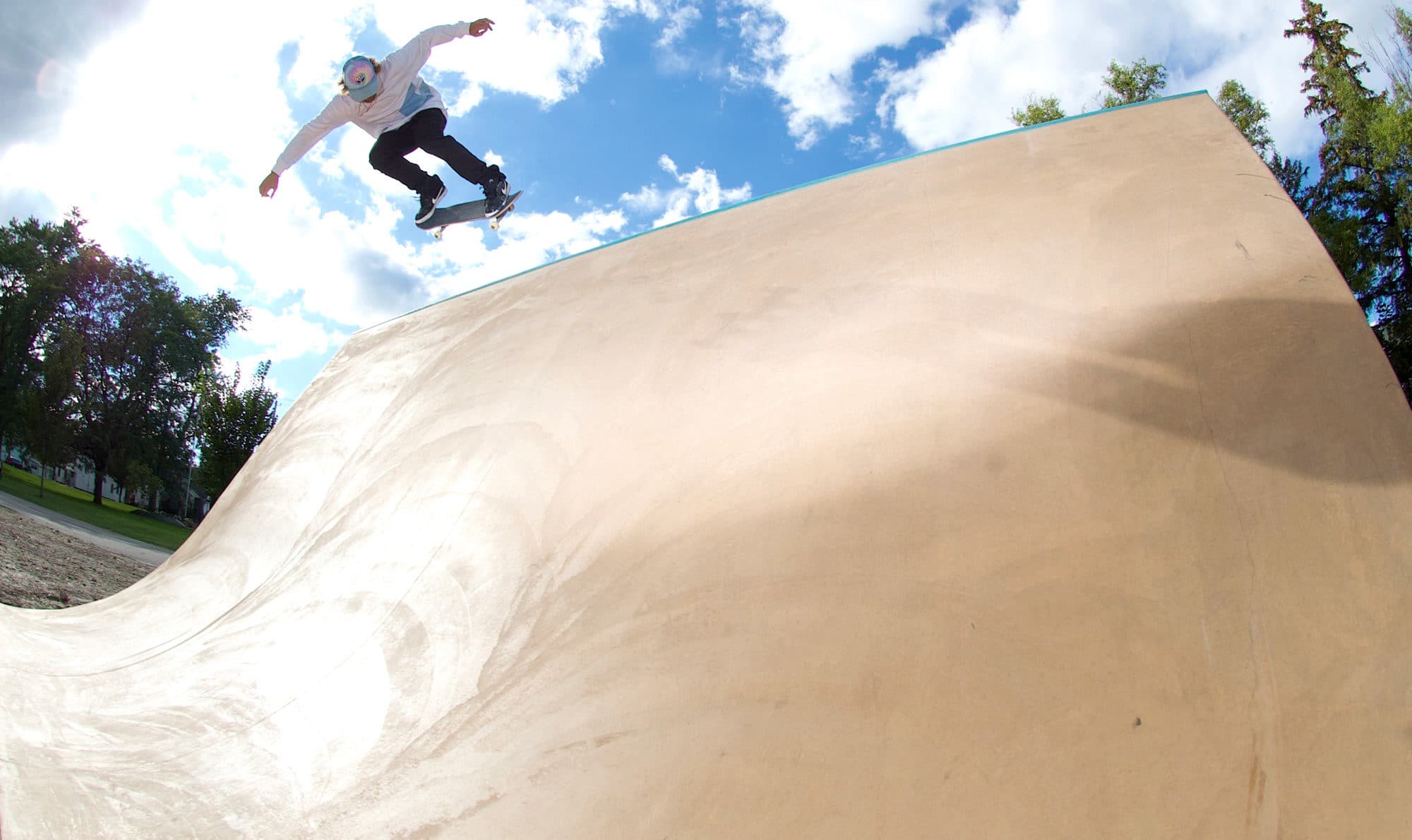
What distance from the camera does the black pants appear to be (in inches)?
208

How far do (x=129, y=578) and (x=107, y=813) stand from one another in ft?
29.6

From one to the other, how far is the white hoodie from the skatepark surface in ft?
10.2

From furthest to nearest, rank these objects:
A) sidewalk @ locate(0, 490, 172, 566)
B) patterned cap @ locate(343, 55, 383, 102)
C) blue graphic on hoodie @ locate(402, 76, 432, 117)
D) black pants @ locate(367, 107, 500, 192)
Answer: sidewalk @ locate(0, 490, 172, 566)
black pants @ locate(367, 107, 500, 192)
blue graphic on hoodie @ locate(402, 76, 432, 117)
patterned cap @ locate(343, 55, 383, 102)

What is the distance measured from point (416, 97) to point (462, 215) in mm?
857

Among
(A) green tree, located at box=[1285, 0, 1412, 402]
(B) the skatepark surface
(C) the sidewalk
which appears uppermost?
(A) green tree, located at box=[1285, 0, 1412, 402]

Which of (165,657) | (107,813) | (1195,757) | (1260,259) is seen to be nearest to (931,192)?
(1260,259)

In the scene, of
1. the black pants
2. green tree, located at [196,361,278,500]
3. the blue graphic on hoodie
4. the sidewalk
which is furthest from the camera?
green tree, located at [196,361,278,500]

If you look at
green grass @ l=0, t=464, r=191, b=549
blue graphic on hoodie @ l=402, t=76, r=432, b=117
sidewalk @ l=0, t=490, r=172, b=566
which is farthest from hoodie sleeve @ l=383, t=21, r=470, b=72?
green grass @ l=0, t=464, r=191, b=549

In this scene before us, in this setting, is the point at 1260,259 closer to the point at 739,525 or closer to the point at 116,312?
the point at 739,525

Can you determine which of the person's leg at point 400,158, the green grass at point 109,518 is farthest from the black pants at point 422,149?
the green grass at point 109,518

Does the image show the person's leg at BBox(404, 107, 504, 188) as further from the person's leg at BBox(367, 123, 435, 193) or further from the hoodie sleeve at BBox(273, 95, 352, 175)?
the hoodie sleeve at BBox(273, 95, 352, 175)

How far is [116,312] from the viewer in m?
31.7

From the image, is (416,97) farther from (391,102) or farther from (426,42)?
(426,42)

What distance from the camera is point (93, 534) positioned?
48.2ft
